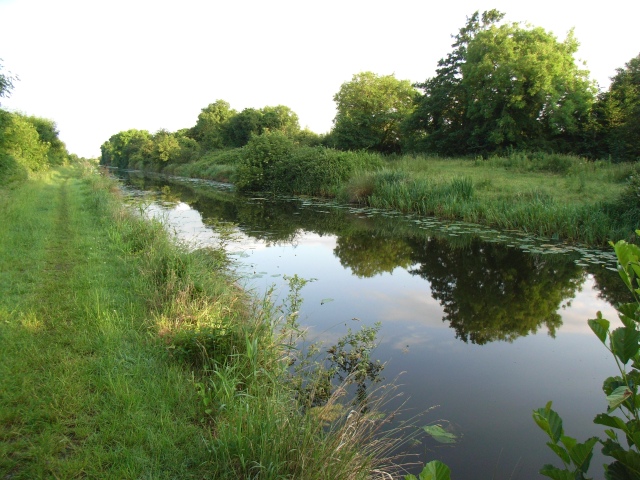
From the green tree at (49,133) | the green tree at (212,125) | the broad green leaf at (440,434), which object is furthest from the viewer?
the green tree at (212,125)

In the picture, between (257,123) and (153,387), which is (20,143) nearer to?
(153,387)

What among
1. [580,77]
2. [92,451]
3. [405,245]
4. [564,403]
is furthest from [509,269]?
[580,77]

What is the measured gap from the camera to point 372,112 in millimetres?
39250

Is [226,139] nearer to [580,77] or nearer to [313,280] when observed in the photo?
[580,77]

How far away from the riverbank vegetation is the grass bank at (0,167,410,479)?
960 cm

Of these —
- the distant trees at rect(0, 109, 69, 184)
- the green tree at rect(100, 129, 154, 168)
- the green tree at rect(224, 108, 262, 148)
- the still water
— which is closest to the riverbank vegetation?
the still water

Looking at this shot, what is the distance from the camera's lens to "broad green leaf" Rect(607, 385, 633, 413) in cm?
126

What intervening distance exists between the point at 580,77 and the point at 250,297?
31391 millimetres

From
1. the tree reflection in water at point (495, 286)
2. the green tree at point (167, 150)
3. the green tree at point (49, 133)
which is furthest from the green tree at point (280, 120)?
the tree reflection in water at point (495, 286)

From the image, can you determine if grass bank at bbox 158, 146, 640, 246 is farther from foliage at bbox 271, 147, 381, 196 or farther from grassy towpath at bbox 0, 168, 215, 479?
grassy towpath at bbox 0, 168, 215, 479

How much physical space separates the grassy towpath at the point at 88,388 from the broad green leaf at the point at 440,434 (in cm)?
196

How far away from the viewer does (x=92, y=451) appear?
2.67m

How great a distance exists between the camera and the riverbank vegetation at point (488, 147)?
13.0 meters

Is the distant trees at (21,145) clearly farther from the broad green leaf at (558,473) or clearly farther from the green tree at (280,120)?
the green tree at (280,120)
